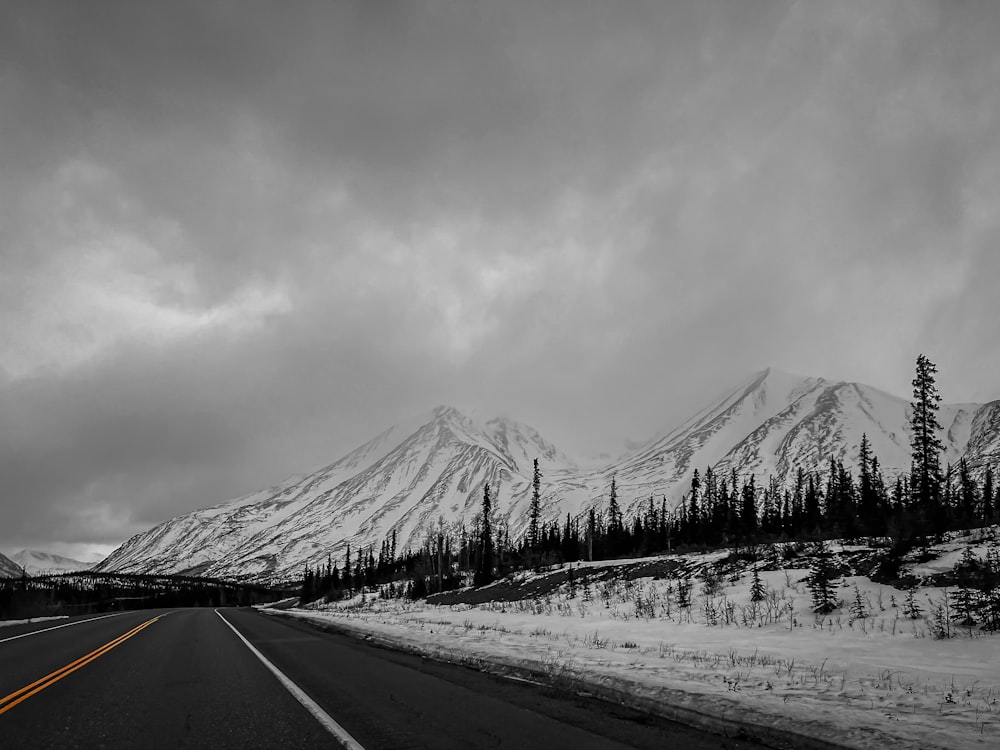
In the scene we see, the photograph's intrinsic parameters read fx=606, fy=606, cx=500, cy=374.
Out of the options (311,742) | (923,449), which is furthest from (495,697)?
(923,449)

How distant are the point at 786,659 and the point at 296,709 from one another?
31.1 feet

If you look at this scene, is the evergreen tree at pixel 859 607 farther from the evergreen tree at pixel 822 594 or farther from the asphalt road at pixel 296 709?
the asphalt road at pixel 296 709

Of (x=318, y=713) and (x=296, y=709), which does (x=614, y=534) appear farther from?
(x=318, y=713)

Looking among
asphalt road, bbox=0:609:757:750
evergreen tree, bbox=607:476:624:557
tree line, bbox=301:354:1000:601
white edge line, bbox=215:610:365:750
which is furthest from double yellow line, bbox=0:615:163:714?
evergreen tree, bbox=607:476:624:557

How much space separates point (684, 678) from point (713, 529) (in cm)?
7526

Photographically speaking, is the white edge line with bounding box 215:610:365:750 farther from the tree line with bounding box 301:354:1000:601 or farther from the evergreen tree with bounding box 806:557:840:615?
the tree line with bounding box 301:354:1000:601

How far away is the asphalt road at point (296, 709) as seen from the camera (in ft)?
20.8

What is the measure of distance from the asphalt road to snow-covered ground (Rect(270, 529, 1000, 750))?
1.10 m

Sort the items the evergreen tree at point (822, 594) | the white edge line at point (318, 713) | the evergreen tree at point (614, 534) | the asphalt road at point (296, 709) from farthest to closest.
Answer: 1. the evergreen tree at point (614, 534)
2. the evergreen tree at point (822, 594)
3. the asphalt road at point (296, 709)
4. the white edge line at point (318, 713)

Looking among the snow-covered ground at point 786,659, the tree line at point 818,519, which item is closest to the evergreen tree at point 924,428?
the tree line at point 818,519

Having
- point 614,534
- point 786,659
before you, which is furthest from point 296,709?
point 614,534

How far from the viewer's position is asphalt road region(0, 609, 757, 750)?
20.8 ft

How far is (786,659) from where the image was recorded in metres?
12.1

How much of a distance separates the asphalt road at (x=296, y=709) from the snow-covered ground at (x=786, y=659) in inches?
43.5
